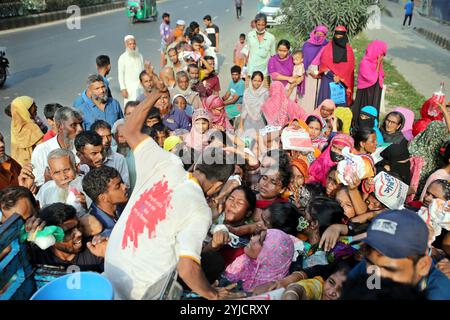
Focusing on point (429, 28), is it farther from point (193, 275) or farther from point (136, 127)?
point (193, 275)

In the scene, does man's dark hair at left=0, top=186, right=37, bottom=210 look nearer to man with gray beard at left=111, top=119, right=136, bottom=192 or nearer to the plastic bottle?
man with gray beard at left=111, top=119, right=136, bottom=192

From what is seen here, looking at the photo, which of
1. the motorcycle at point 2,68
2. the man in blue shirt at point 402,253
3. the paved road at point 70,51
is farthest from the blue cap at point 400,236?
the motorcycle at point 2,68

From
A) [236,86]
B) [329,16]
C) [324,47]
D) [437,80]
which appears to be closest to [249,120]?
[236,86]

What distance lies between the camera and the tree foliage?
910cm

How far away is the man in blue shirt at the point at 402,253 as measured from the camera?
1569 millimetres

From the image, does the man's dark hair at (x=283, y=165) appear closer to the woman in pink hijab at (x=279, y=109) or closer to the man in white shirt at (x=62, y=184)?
the woman in pink hijab at (x=279, y=109)

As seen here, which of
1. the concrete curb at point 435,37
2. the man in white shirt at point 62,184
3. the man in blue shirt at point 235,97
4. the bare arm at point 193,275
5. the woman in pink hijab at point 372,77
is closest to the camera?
the bare arm at point 193,275

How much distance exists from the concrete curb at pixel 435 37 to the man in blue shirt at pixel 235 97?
13044mm

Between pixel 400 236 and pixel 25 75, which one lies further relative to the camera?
pixel 25 75

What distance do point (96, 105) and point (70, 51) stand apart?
9.32m

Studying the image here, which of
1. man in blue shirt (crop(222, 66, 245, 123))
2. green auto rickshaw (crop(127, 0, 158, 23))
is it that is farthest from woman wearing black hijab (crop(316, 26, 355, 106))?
→ green auto rickshaw (crop(127, 0, 158, 23))

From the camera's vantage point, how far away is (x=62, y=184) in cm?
298

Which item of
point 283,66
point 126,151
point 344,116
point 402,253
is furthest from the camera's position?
point 283,66

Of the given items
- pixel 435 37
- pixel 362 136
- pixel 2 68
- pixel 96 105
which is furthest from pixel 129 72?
pixel 435 37
